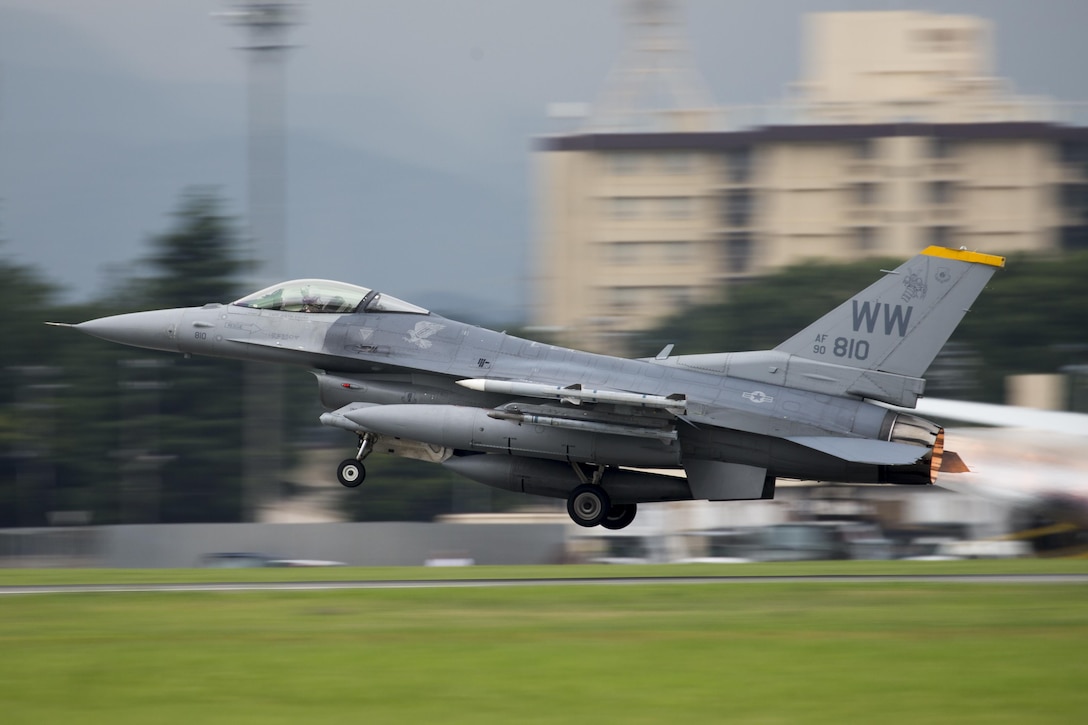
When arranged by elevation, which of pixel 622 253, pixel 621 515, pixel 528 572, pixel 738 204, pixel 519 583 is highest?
pixel 738 204

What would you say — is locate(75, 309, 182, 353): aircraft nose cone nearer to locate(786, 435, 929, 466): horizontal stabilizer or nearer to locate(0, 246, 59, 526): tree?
locate(786, 435, 929, 466): horizontal stabilizer

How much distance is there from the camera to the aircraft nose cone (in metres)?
24.0

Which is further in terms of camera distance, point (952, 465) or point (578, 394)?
point (952, 465)

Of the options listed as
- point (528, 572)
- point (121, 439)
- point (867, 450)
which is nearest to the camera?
point (867, 450)

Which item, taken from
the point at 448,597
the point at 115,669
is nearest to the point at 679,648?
the point at 448,597

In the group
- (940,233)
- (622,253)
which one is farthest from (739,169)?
(940,233)

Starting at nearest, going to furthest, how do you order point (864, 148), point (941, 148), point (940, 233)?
1. point (940, 233)
2. point (864, 148)
3. point (941, 148)

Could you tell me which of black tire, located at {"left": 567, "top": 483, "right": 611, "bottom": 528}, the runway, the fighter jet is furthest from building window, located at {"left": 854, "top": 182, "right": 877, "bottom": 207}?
the runway

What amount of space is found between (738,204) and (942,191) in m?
14.4

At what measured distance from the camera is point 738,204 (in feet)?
319

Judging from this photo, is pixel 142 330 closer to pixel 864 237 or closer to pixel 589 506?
pixel 589 506

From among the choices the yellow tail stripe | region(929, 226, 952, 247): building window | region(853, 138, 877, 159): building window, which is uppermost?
region(853, 138, 877, 159): building window

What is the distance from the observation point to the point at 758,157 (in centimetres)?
9681

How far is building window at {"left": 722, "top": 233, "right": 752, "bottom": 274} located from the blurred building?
0.10 meters
